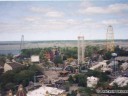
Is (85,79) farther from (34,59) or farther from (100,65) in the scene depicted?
(34,59)

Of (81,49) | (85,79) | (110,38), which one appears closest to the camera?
(85,79)

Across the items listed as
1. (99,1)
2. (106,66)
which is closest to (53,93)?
(106,66)

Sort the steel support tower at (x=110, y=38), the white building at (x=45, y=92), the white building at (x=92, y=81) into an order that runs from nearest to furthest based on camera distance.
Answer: the white building at (x=45, y=92)
the white building at (x=92, y=81)
the steel support tower at (x=110, y=38)

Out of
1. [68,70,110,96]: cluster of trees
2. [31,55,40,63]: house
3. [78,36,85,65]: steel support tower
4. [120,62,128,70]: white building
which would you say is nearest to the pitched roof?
[31,55,40,63]: house

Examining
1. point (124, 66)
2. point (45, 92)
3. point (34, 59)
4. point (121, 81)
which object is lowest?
point (45, 92)

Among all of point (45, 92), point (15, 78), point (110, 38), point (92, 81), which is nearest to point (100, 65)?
point (92, 81)

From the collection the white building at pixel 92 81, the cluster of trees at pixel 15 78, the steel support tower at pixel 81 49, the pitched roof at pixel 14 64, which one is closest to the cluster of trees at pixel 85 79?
the white building at pixel 92 81

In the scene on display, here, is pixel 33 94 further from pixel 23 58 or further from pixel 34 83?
pixel 23 58

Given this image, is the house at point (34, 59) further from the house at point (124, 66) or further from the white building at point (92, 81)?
the house at point (124, 66)
